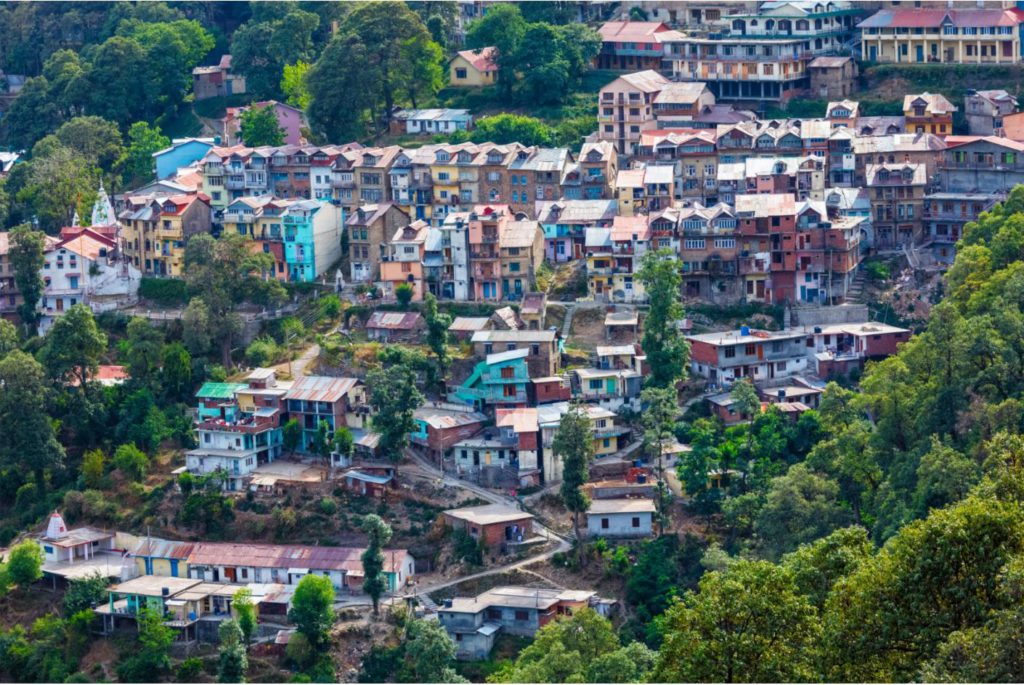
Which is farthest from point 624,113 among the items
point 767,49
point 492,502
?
point 492,502

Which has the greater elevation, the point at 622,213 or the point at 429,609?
the point at 622,213

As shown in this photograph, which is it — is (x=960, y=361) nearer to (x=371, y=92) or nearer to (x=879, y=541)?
(x=879, y=541)

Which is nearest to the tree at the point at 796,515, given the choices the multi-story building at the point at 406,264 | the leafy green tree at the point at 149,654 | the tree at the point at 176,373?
the leafy green tree at the point at 149,654

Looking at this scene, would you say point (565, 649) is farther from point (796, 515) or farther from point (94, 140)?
point (94, 140)

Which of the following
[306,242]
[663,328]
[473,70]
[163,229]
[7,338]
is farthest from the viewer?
[473,70]

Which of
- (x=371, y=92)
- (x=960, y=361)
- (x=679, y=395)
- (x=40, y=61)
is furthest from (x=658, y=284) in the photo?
(x=40, y=61)

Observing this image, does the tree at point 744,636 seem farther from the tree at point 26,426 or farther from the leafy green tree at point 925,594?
the tree at point 26,426

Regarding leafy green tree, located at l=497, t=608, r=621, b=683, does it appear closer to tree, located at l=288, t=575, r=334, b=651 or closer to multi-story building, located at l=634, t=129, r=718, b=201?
tree, located at l=288, t=575, r=334, b=651

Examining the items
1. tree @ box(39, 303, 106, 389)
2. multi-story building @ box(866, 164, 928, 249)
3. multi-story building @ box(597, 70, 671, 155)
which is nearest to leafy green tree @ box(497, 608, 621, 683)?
tree @ box(39, 303, 106, 389)
